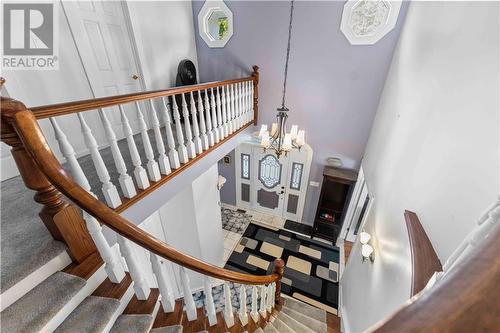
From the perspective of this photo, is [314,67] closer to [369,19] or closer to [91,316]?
[369,19]

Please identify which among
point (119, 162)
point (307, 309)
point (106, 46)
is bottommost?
point (307, 309)

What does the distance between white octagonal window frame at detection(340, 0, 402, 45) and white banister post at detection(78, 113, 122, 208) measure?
3494mm

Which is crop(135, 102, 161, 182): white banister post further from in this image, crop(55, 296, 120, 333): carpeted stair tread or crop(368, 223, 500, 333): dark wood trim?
crop(368, 223, 500, 333): dark wood trim

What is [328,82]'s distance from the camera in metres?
3.44

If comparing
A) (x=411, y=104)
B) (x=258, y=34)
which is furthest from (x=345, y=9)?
(x=411, y=104)

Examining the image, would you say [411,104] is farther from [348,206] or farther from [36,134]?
[36,134]

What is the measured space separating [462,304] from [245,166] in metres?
4.75

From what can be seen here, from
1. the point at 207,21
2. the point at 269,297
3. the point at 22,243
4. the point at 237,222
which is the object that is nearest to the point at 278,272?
the point at 269,297

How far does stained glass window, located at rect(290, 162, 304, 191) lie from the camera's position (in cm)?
443

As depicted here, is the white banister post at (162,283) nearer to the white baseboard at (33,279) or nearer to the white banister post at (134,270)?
the white banister post at (134,270)

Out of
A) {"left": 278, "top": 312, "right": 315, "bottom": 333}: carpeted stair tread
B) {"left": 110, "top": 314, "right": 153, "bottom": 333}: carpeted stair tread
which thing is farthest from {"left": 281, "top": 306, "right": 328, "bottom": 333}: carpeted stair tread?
{"left": 110, "top": 314, "right": 153, "bottom": 333}: carpeted stair tread

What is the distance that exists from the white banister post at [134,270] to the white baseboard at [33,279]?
37 centimetres

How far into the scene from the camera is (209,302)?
1407 mm

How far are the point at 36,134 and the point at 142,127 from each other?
0.82m
